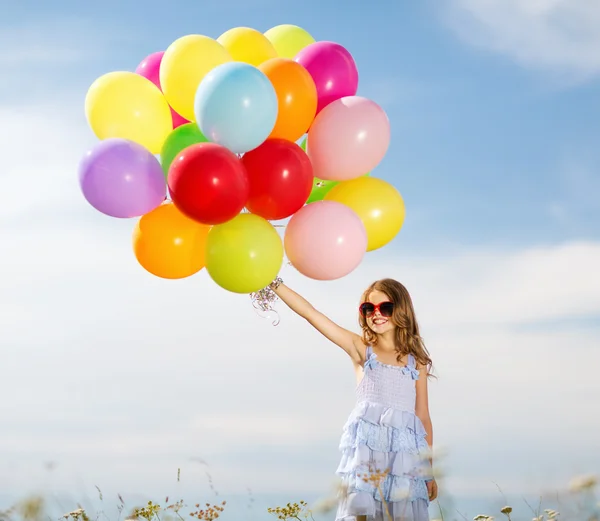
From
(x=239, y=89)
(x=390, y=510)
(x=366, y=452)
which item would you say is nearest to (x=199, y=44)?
(x=239, y=89)

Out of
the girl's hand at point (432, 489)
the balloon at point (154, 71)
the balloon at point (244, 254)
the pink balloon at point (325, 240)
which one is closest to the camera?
the balloon at point (244, 254)

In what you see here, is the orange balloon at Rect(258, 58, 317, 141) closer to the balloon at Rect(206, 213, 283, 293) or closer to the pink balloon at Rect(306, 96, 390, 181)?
the pink balloon at Rect(306, 96, 390, 181)

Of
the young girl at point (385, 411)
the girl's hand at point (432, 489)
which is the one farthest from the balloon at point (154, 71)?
the girl's hand at point (432, 489)

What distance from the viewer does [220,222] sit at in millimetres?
3879

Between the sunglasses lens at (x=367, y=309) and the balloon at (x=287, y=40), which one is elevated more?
the balloon at (x=287, y=40)

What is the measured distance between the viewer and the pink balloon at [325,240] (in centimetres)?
402

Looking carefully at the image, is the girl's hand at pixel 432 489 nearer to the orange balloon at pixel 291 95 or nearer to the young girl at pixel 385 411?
the young girl at pixel 385 411

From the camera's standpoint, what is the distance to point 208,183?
372 centimetres

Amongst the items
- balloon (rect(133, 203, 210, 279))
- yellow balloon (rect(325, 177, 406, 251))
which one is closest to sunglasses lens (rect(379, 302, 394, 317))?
yellow balloon (rect(325, 177, 406, 251))

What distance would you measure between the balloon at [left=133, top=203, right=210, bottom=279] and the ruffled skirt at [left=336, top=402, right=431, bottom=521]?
1192 millimetres

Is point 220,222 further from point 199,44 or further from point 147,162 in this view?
point 199,44

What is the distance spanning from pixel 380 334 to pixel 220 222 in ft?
3.84

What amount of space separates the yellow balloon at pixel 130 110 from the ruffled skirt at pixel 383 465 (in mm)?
1801

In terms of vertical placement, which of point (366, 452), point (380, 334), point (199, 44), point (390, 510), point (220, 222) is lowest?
point (390, 510)
